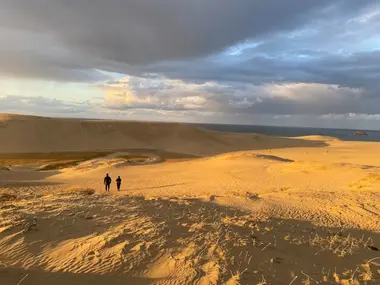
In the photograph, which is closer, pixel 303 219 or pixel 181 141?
pixel 303 219

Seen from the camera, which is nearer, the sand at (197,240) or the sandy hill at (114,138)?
the sand at (197,240)

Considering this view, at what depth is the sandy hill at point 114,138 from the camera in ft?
158

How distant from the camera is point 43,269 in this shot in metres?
5.70

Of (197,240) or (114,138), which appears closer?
(197,240)

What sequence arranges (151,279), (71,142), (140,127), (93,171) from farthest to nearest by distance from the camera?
(140,127) < (71,142) < (93,171) < (151,279)

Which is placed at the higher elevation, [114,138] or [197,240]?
[197,240]

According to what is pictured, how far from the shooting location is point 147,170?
89.2 ft

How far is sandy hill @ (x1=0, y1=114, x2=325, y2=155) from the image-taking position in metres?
48.1

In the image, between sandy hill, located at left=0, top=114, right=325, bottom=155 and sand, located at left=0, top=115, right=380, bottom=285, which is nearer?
sand, located at left=0, top=115, right=380, bottom=285

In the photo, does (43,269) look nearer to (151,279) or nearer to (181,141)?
(151,279)

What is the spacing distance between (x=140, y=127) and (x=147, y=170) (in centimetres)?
3325

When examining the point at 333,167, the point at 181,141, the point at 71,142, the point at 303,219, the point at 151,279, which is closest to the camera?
the point at 151,279

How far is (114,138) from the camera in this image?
54156mm

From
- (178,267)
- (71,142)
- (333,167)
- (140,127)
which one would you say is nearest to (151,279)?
(178,267)
